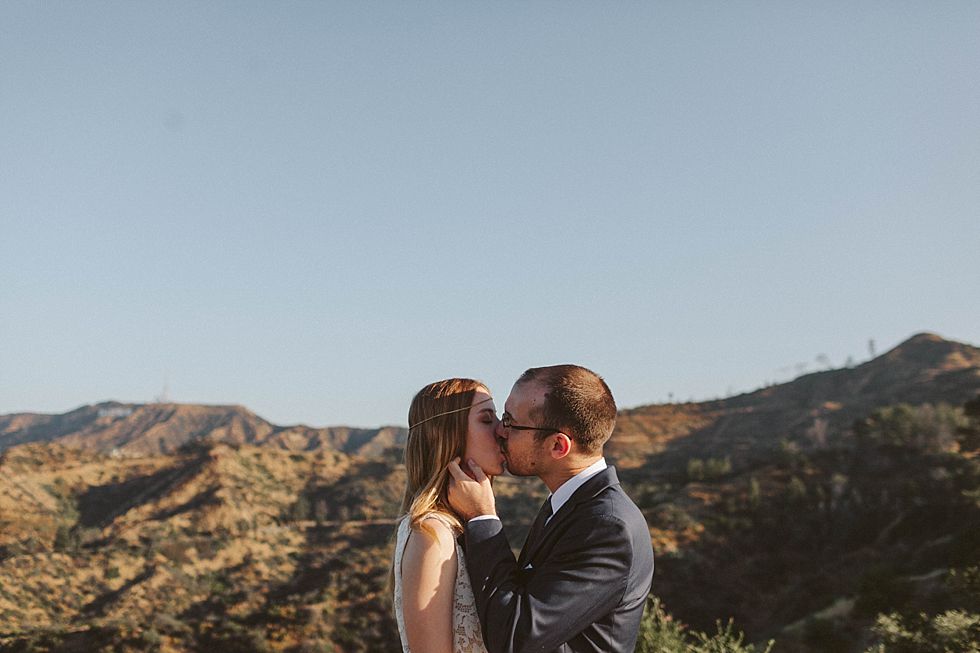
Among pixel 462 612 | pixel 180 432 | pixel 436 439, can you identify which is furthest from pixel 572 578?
pixel 180 432

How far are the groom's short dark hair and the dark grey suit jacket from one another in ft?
0.56

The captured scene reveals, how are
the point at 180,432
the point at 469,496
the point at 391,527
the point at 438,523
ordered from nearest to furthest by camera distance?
the point at 438,523 < the point at 469,496 < the point at 391,527 < the point at 180,432

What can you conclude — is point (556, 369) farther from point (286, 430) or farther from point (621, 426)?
point (286, 430)

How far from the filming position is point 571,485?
9.18 feet

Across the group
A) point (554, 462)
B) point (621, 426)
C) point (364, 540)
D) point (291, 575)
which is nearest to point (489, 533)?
point (554, 462)

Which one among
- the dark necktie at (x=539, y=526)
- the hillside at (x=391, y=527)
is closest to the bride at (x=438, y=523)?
the dark necktie at (x=539, y=526)

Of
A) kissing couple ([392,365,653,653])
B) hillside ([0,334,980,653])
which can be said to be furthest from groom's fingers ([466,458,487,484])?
hillside ([0,334,980,653])

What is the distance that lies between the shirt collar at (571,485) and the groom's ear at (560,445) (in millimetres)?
111

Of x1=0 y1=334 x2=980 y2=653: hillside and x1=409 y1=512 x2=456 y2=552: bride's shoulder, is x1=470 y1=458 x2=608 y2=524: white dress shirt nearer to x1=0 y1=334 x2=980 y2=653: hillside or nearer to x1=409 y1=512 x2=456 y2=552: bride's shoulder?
x1=409 y1=512 x2=456 y2=552: bride's shoulder

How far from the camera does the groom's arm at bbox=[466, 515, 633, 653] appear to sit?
2324 millimetres

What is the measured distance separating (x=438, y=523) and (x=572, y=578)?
2.07 feet

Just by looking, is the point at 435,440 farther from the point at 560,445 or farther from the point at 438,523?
the point at 560,445

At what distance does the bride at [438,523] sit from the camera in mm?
2639

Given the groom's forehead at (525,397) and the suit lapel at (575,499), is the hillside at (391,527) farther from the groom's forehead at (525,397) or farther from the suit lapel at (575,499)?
the groom's forehead at (525,397)
